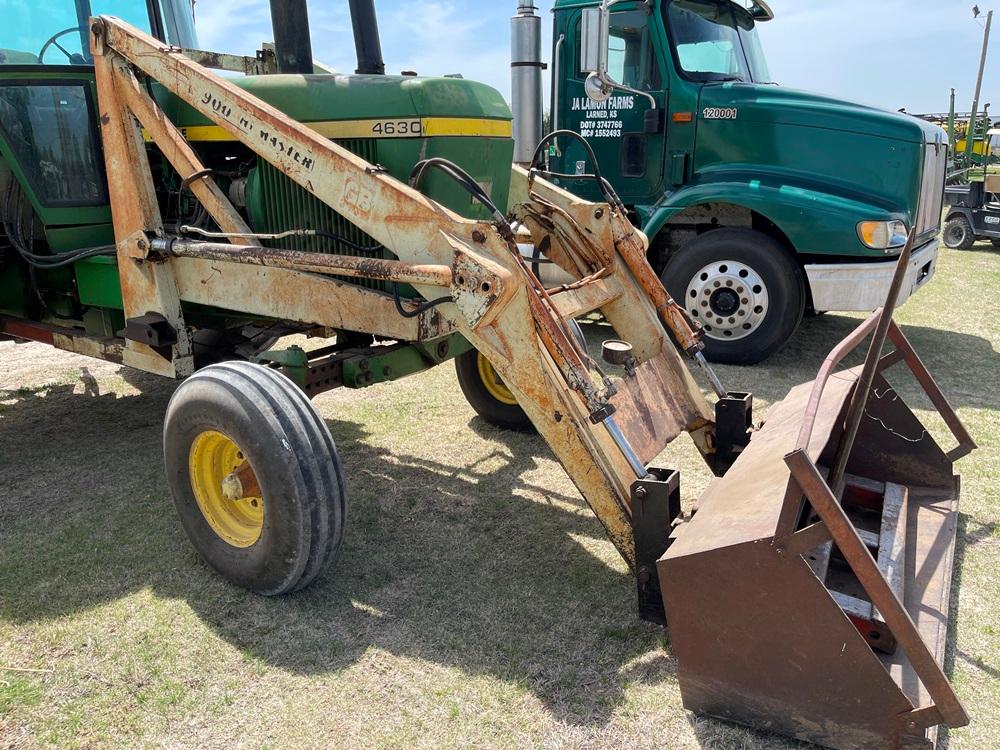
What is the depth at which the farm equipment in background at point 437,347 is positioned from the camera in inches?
83.6

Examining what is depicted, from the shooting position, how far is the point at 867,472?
128 inches

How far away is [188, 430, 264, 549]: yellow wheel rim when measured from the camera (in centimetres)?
303

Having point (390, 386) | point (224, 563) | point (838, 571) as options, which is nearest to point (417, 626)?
point (224, 563)

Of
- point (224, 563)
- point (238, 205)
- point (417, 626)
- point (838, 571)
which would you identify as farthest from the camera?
point (238, 205)

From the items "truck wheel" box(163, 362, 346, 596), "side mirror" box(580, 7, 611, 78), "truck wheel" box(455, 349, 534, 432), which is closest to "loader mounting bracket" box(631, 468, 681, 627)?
"truck wheel" box(163, 362, 346, 596)

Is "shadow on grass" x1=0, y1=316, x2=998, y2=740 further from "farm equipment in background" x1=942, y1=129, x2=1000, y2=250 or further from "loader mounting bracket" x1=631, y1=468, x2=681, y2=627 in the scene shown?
"farm equipment in background" x1=942, y1=129, x2=1000, y2=250

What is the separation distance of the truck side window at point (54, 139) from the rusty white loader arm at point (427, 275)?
446 millimetres

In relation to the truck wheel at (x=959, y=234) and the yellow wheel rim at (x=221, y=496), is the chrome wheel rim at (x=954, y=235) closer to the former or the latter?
the truck wheel at (x=959, y=234)

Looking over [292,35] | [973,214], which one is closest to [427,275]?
[292,35]

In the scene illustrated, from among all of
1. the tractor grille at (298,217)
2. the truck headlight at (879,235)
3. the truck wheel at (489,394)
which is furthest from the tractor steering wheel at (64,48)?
the truck headlight at (879,235)

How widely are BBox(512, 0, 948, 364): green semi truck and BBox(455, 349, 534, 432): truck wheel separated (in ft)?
7.12

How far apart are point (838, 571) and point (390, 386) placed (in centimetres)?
349

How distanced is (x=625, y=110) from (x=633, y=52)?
426 millimetres

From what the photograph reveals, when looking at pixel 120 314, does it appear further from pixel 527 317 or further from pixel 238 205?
pixel 527 317
